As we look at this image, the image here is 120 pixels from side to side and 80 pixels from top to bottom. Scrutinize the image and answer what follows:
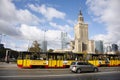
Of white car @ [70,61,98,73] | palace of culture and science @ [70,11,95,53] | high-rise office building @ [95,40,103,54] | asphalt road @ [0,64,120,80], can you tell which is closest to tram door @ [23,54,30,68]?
asphalt road @ [0,64,120,80]

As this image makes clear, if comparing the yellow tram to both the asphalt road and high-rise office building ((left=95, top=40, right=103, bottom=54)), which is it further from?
high-rise office building ((left=95, top=40, right=103, bottom=54))

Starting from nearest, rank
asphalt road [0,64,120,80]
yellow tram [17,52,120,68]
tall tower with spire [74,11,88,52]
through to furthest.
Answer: asphalt road [0,64,120,80], yellow tram [17,52,120,68], tall tower with spire [74,11,88,52]

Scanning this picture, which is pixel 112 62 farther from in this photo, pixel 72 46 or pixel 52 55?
pixel 72 46

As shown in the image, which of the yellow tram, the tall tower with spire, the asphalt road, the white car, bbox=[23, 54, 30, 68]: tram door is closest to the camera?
the asphalt road

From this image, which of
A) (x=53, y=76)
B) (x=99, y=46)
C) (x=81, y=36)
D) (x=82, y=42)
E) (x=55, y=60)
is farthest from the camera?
(x=81, y=36)

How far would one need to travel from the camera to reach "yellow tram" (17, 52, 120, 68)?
35525 mm

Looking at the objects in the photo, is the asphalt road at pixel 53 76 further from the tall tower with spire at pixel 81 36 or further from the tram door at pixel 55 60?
Result: the tall tower with spire at pixel 81 36

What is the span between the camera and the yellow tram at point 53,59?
3553 cm

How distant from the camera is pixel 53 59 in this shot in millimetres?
37719

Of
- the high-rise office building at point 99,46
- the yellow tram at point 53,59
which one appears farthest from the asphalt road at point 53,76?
the high-rise office building at point 99,46

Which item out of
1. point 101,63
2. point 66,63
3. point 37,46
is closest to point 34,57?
point 66,63

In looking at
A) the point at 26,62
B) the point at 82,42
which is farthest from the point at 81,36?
the point at 26,62

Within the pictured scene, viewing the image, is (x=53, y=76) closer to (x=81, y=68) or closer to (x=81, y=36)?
(x=81, y=68)

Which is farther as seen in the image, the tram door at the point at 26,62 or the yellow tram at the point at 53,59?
the yellow tram at the point at 53,59
